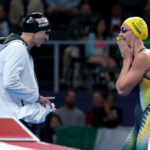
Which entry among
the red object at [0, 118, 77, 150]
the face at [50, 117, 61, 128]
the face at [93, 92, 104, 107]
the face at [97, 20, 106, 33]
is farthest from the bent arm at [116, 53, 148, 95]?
the face at [97, 20, 106, 33]

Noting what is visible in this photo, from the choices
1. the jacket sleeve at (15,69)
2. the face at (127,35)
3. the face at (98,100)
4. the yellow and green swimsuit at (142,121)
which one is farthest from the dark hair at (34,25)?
the face at (98,100)

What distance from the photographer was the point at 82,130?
9.80 metres

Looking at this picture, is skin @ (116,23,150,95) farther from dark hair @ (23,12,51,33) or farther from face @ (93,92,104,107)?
face @ (93,92,104,107)

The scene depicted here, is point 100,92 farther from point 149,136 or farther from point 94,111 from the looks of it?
point 149,136

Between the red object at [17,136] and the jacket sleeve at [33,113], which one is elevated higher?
the red object at [17,136]

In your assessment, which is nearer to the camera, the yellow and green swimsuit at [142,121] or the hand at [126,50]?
the yellow and green swimsuit at [142,121]

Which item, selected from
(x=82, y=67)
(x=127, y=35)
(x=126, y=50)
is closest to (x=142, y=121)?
(x=126, y=50)

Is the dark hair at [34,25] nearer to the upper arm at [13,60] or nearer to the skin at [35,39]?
the skin at [35,39]

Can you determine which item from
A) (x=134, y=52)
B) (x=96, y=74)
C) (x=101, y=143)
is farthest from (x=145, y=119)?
(x=96, y=74)

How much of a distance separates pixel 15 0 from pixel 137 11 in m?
2.96

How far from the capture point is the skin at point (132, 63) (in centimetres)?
502

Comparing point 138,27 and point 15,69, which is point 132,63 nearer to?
point 138,27

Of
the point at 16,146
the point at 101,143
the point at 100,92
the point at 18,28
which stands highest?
the point at 16,146

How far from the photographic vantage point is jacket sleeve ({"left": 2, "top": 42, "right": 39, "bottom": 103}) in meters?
4.96
